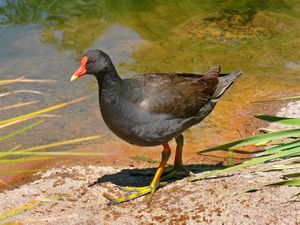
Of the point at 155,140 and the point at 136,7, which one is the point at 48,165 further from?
the point at 136,7

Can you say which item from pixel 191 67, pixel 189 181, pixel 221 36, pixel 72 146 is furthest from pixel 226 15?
pixel 189 181

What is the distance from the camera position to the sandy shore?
3994 millimetres

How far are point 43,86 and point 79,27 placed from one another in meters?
1.99

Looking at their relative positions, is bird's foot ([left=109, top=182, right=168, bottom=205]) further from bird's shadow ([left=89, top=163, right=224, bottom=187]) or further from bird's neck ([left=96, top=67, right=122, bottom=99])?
bird's neck ([left=96, top=67, right=122, bottom=99])

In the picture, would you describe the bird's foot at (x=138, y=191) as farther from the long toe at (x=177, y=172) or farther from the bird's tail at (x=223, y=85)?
the bird's tail at (x=223, y=85)

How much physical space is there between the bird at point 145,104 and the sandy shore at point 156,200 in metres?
0.21

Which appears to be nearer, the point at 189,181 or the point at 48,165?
the point at 189,181

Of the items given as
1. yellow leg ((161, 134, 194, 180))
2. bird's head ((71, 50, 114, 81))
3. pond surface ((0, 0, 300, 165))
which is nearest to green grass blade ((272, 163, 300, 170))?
yellow leg ((161, 134, 194, 180))

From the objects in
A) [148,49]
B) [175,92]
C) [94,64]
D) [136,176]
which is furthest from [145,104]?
[148,49]

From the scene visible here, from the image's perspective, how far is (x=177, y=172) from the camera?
17.3ft

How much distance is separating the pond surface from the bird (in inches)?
42.1

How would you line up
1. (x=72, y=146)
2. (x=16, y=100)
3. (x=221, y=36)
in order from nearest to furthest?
(x=72, y=146) → (x=16, y=100) → (x=221, y=36)

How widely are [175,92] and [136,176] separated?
975mm

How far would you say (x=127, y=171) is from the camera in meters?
5.41
